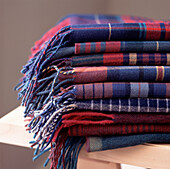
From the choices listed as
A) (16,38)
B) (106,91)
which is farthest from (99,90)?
(16,38)

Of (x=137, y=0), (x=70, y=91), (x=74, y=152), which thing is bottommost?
(x=74, y=152)

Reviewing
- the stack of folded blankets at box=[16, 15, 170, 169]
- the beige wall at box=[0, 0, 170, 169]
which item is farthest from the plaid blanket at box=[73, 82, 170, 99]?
the beige wall at box=[0, 0, 170, 169]

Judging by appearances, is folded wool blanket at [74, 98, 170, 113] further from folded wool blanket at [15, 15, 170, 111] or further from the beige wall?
the beige wall

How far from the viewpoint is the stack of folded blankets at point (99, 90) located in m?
0.38

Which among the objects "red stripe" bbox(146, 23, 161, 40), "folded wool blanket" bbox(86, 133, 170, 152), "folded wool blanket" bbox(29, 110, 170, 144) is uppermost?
"red stripe" bbox(146, 23, 161, 40)

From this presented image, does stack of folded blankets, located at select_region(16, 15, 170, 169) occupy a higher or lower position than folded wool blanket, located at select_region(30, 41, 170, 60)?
lower

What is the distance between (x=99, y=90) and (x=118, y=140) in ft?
0.30

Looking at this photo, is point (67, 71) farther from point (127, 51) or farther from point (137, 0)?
point (137, 0)

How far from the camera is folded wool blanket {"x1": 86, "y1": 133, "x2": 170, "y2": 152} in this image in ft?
1.26

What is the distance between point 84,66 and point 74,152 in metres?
0.15

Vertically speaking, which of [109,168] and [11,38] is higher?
[11,38]

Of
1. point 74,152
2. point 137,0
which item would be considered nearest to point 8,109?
point 74,152

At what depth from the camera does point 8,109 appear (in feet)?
2.89

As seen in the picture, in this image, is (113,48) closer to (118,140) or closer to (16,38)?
(118,140)
